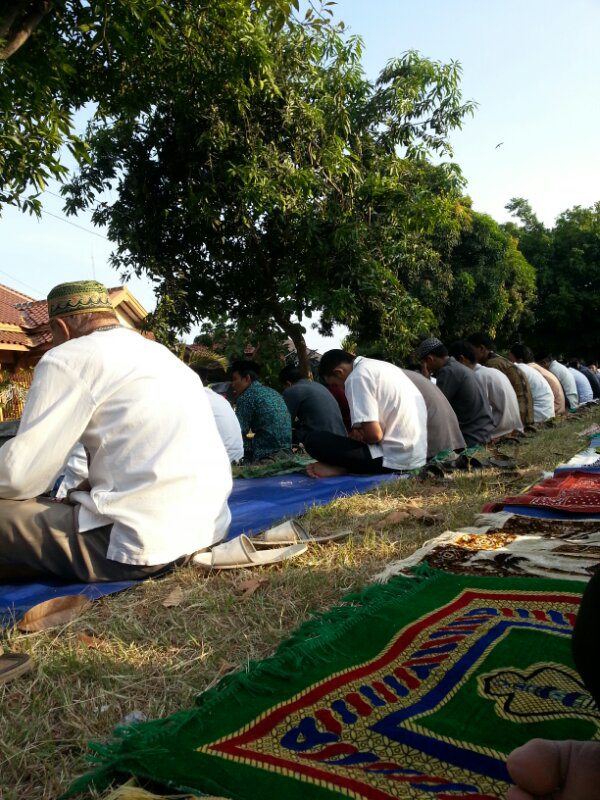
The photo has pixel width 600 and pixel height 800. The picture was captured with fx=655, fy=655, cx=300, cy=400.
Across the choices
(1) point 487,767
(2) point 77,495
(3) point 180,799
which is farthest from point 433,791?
(2) point 77,495

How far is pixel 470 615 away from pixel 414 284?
16.1m

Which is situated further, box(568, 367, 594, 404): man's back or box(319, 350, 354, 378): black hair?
box(568, 367, 594, 404): man's back

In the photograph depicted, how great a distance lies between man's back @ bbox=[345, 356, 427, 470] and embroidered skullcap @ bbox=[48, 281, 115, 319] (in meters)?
2.75

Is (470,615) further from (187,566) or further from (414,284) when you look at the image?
(414,284)

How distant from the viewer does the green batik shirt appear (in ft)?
23.1

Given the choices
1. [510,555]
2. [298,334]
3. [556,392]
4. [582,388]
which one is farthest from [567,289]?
[510,555]

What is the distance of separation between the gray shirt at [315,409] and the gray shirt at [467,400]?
1.20 metres

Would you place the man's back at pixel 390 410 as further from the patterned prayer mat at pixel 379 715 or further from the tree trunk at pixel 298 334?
the tree trunk at pixel 298 334

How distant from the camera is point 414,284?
1750cm

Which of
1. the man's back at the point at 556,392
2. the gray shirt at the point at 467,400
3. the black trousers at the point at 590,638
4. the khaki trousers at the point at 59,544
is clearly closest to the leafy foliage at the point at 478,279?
the man's back at the point at 556,392

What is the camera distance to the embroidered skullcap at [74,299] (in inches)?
119

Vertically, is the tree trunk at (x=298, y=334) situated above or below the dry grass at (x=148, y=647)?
above

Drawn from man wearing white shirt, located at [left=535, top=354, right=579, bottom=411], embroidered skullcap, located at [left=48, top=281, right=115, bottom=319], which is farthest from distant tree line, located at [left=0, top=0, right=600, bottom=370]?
embroidered skullcap, located at [left=48, top=281, right=115, bottom=319]

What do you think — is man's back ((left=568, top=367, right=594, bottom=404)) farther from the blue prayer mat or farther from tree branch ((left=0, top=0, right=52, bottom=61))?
tree branch ((left=0, top=0, right=52, bottom=61))
